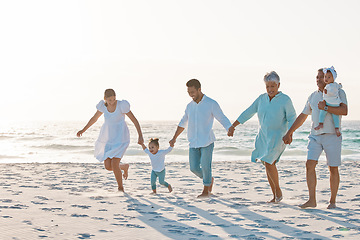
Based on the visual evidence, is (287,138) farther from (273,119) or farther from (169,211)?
(169,211)

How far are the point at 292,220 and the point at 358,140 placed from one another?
1263 inches

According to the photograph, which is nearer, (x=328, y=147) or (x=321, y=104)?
(x=321, y=104)

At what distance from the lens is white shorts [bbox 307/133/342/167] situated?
5945 millimetres

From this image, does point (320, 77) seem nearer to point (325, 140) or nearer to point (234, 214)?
point (325, 140)

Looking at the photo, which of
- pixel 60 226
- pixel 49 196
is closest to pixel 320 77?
pixel 60 226

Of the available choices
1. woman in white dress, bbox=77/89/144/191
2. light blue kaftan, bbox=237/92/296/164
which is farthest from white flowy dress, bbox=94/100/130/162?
light blue kaftan, bbox=237/92/296/164

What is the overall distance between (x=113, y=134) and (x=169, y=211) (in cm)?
227

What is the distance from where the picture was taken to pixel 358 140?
35156 mm

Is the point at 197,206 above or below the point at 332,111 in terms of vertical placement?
below

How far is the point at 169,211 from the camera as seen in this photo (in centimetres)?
600

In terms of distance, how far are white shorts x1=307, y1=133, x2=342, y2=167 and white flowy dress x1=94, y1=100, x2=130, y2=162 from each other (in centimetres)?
309

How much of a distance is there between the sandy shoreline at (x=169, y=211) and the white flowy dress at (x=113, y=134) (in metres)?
0.66

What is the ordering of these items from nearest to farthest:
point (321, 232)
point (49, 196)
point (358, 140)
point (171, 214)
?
point (321, 232), point (171, 214), point (49, 196), point (358, 140)

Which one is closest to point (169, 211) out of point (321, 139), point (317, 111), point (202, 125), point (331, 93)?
point (202, 125)
